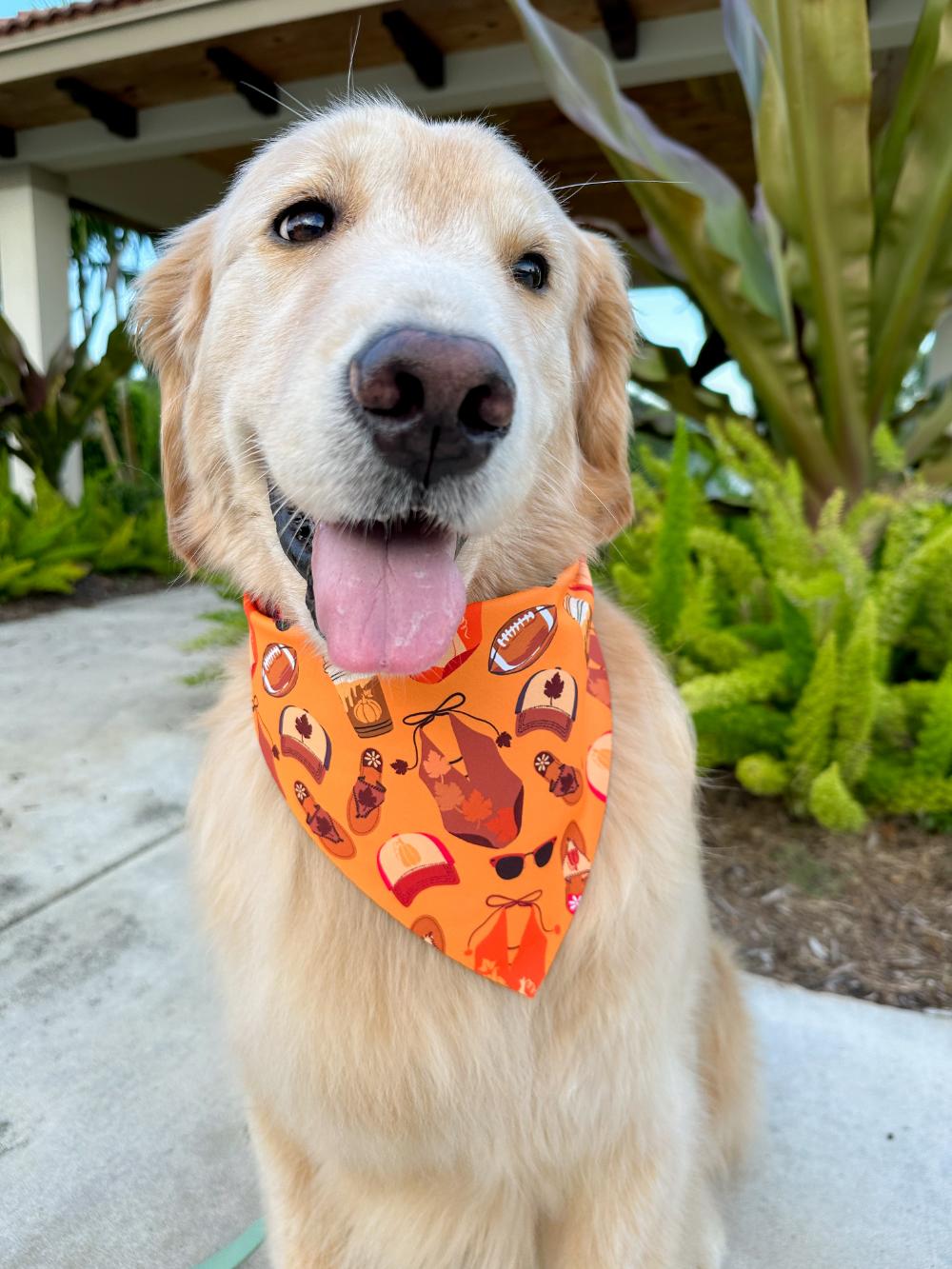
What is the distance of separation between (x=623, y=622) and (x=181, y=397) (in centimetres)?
98

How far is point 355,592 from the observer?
117cm

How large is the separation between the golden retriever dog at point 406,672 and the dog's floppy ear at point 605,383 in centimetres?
10

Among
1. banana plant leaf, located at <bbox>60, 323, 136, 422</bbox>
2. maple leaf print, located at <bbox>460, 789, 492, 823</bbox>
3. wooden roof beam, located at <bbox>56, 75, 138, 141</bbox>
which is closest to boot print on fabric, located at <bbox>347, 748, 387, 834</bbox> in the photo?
maple leaf print, located at <bbox>460, 789, 492, 823</bbox>

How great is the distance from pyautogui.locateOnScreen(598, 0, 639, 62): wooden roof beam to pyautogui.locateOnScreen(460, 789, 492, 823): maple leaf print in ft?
19.4

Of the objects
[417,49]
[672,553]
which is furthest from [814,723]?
[417,49]

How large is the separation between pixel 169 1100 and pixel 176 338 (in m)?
1.62

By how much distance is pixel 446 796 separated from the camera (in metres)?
1.39

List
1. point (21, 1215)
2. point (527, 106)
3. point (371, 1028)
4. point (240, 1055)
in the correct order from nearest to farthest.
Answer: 1. point (371, 1028)
2. point (240, 1055)
3. point (21, 1215)
4. point (527, 106)

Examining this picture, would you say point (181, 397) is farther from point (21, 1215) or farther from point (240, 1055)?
point (21, 1215)

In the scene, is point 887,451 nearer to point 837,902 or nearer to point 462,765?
point 837,902

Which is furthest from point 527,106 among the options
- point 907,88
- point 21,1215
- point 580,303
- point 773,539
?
point 21,1215

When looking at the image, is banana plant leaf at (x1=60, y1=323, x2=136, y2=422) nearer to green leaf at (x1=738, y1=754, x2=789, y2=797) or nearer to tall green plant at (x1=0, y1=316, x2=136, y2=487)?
tall green plant at (x1=0, y1=316, x2=136, y2=487)

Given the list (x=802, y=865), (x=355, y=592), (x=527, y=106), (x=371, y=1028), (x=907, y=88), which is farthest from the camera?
(x=527, y=106)

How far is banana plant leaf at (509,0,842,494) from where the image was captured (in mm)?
2891
